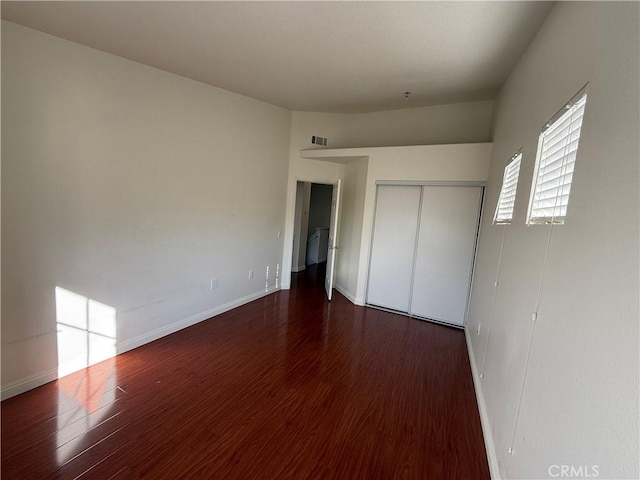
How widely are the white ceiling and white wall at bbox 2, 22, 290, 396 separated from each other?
29cm

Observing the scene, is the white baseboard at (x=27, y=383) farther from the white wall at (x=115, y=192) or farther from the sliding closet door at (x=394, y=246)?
the sliding closet door at (x=394, y=246)

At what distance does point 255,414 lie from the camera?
2.21m

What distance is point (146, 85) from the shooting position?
9.70 ft

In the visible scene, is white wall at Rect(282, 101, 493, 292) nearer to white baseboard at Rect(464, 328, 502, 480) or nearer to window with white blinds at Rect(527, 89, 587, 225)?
white baseboard at Rect(464, 328, 502, 480)

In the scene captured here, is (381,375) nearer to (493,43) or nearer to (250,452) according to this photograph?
(250,452)

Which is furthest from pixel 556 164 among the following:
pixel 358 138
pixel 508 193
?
pixel 358 138

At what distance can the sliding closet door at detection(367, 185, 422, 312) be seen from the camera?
4.34 metres

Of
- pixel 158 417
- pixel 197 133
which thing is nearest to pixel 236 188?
pixel 197 133

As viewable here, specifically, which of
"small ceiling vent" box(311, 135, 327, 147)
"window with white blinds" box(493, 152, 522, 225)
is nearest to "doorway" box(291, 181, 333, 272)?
"small ceiling vent" box(311, 135, 327, 147)

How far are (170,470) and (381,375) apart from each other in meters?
1.85

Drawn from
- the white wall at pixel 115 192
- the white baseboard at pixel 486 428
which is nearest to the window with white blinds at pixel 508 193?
the white baseboard at pixel 486 428

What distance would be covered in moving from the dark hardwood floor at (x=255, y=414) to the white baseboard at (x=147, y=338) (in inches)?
3.1

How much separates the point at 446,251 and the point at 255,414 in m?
3.15

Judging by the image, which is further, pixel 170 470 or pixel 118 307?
pixel 118 307
